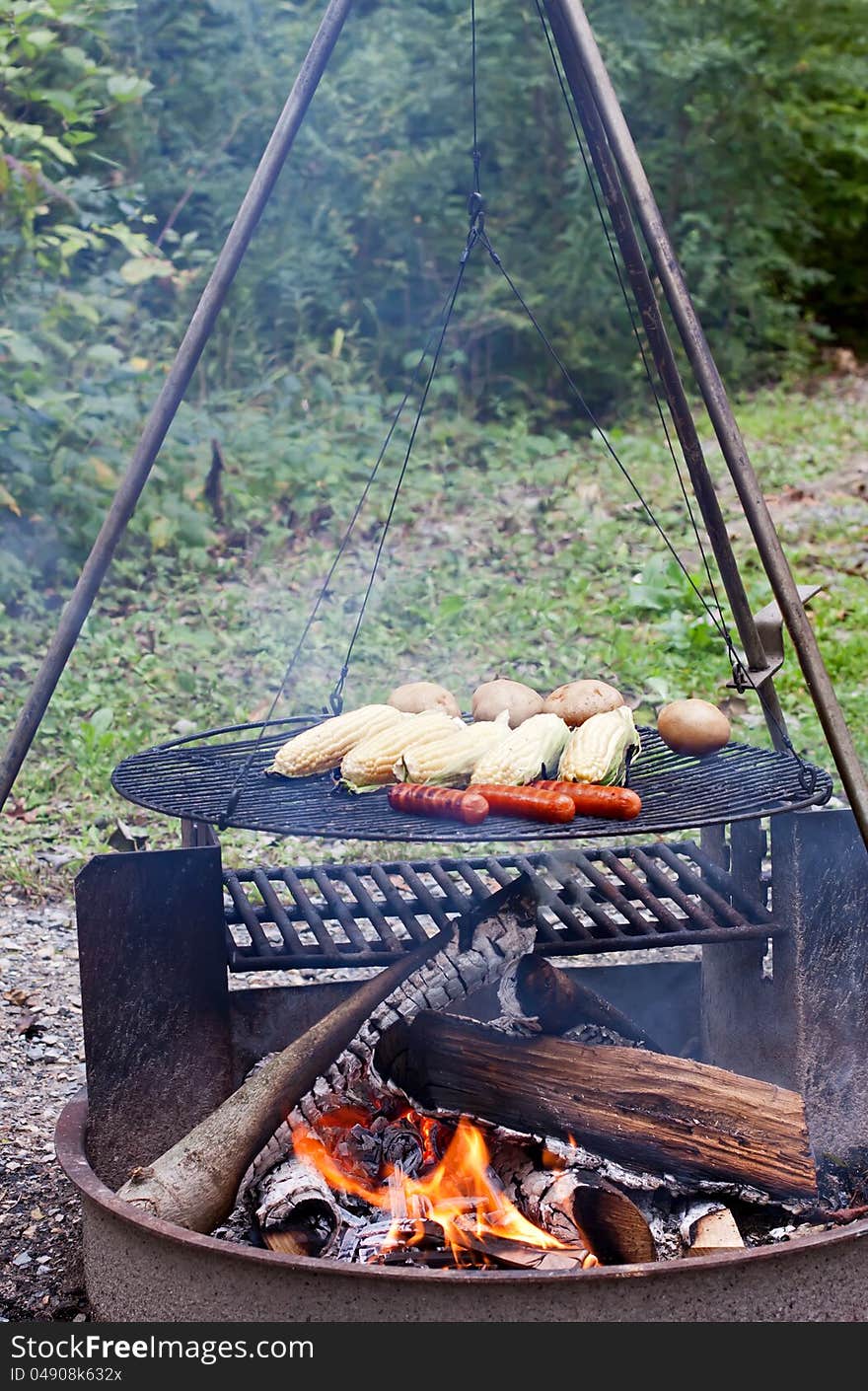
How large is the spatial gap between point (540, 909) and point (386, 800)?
653 mm

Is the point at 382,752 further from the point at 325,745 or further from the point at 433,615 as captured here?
the point at 433,615

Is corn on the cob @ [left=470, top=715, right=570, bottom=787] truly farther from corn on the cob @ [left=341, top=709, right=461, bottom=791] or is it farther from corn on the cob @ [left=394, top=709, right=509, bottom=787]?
corn on the cob @ [left=341, top=709, right=461, bottom=791]

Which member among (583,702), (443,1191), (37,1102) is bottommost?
(37,1102)

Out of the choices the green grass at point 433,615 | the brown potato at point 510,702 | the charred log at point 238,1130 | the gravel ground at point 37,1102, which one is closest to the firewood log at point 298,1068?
the charred log at point 238,1130

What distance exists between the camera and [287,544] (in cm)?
734

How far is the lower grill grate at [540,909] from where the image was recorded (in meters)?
2.78

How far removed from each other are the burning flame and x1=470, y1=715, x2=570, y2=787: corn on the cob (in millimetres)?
718

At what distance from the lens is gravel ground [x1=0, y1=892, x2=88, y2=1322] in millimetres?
2875

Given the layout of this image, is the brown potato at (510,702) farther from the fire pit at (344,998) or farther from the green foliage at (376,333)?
the green foliage at (376,333)

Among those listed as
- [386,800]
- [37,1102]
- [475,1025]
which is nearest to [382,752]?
[386,800]

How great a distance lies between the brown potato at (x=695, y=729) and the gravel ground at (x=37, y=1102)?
1662 millimetres

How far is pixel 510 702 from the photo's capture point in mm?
2904

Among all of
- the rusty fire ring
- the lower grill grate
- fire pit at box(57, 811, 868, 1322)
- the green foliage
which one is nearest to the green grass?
the green foliage

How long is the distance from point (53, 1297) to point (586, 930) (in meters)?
1.33
